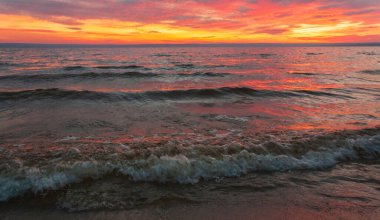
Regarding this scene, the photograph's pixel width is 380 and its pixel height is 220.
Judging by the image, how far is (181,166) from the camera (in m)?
5.19

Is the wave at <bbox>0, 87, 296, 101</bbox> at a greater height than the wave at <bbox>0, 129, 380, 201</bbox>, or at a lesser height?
greater

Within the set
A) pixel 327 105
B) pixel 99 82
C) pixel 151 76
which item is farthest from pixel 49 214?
pixel 151 76

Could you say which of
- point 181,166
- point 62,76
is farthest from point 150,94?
point 62,76

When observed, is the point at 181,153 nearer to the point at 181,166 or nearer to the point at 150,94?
the point at 181,166

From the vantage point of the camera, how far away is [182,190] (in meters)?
4.50

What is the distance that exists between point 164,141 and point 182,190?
7.18 ft

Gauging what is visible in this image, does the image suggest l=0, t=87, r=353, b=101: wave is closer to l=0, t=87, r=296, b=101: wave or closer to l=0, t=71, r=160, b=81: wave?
l=0, t=87, r=296, b=101: wave

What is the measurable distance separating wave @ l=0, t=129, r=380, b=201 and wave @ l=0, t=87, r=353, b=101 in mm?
7891

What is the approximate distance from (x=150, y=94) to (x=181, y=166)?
9.32m

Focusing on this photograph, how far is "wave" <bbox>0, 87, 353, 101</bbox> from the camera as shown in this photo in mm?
12992

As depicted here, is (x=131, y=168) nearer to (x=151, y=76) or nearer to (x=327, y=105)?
(x=327, y=105)

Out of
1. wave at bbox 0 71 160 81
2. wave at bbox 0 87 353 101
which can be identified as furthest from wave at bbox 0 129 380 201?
wave at bbox 0 71 160 81

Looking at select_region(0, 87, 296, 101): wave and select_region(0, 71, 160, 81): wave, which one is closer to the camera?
select_region(0, 87, 296, 101): wave

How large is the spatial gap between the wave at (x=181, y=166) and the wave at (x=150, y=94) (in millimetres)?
7891
